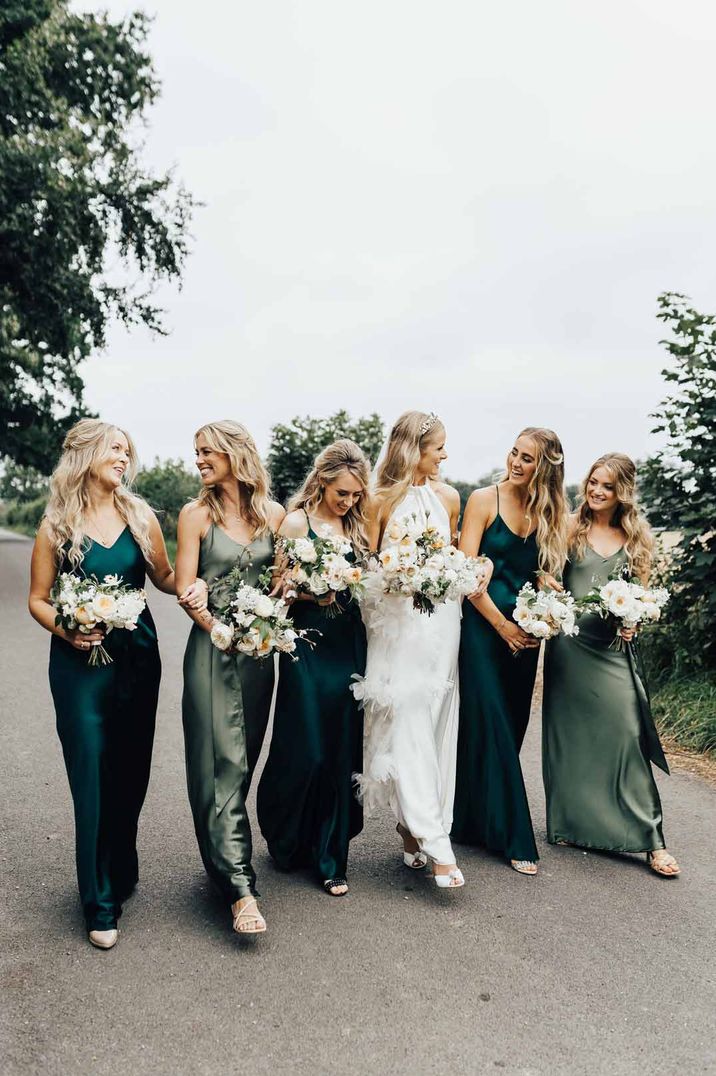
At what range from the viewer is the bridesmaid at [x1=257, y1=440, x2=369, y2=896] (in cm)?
478

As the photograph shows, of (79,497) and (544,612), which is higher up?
(79,497)

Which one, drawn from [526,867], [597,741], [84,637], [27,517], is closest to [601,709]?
[597,741]

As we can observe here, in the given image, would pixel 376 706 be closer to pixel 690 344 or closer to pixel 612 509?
pixel 612 509

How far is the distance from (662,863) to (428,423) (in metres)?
2.81

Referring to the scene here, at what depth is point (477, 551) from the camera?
5.43m

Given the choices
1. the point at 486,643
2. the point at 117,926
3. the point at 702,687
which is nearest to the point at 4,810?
the point at 117,926

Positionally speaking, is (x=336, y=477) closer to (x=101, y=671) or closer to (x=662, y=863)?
(x=101, y=671)

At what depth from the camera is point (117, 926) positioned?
4.23 metres

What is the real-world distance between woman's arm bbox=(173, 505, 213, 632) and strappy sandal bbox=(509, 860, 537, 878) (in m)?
2.21

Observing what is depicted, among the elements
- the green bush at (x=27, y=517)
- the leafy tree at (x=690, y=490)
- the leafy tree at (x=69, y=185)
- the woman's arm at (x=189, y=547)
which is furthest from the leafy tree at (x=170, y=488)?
the green bush at (x=27, y=517)

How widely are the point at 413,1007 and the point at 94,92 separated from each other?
69.8ft

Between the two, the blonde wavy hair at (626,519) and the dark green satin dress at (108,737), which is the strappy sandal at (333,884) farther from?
the blonde wavy hair at (626,519)

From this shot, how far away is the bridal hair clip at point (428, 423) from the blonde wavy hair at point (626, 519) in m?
1.08

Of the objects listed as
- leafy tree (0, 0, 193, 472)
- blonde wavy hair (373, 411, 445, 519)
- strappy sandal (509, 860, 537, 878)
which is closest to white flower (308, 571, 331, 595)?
blonde wavy hair (373, 411, 445, 519)
